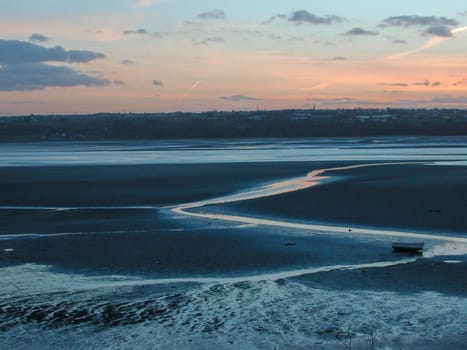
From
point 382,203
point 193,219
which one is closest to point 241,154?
point 382,203

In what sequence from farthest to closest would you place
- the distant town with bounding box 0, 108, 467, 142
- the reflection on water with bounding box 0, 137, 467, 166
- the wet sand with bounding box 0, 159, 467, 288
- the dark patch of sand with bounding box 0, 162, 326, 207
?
the distant town with bounding box 0, 108, 467, 142
the reflection on water with bounding box 0, 137, 467, 166
the dark patch of sand with bounding box 0, 162, 326, 207
the wet sand with bounding box 0, 159, 467, 288

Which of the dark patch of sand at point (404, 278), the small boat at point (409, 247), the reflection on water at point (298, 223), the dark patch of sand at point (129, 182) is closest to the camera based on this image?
the dark patch of sand at point (404, 278)

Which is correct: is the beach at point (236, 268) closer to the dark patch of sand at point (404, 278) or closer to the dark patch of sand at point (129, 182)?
the dark patch of sand at point (404, 278)

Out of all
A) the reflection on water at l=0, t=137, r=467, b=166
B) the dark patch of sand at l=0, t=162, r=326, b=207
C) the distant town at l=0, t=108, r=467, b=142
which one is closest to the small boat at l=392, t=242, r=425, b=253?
the dark patch of sand at l=0, t=162, r=326, b=207

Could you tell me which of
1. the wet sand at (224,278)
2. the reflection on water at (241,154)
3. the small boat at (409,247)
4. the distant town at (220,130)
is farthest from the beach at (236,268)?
the distant town at (220,130)

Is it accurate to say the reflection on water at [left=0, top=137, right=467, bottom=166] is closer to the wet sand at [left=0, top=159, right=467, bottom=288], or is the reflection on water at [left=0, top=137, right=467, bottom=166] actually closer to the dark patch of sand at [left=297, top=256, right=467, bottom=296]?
the wet sand at [left=0, top=159, right=467, bottom=288]

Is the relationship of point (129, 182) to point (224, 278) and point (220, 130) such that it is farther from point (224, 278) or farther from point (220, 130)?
point (220, 130)

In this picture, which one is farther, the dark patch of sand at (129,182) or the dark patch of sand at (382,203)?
the dark patch of sand at (129,182)

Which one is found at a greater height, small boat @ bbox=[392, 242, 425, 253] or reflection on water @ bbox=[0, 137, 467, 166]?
small boat @ bbox=[392, 242, 425, 253]

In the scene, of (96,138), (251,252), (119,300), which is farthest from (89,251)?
(96,138)

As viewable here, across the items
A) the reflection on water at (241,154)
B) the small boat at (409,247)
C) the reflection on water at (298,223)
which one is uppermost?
the small boat at (409,247)

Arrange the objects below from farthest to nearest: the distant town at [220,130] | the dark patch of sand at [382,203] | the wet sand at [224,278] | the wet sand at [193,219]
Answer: the distant town at [220,130] < the dark patch of sand at [382,203] < the wet sand at [193,219] < the wet sand at [224,278]

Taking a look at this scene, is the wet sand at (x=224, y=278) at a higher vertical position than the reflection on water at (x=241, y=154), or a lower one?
higher

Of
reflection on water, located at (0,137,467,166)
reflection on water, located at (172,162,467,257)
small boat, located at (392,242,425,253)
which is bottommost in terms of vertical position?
reflection on water, located at (0,137,467,166)
